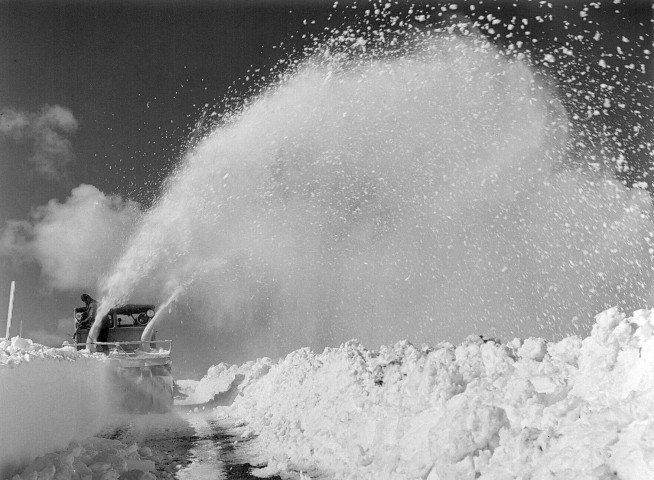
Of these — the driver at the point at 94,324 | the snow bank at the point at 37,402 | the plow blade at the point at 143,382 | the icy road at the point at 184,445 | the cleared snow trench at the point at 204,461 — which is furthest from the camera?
the driver at the point at 94,324

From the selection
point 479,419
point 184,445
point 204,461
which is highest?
point 479,419

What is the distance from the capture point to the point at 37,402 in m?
7.71

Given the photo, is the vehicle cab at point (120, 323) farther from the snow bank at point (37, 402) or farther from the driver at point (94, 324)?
the snow bank at point (37, 402)

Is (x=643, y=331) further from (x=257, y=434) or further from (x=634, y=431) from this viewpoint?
(x=257, y=434)

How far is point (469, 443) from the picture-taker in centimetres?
604

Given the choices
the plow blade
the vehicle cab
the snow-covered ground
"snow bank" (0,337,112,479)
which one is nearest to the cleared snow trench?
the snow-covered ground

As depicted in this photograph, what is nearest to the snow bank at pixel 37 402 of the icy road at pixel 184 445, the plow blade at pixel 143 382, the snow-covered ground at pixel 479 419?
the snow-covered ground at pixel 479 419

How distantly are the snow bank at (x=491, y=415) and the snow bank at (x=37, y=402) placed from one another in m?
3.45

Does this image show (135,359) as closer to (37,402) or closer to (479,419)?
(37,402)

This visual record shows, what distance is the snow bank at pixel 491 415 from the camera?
5.07 meters

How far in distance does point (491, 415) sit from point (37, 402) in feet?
20.5

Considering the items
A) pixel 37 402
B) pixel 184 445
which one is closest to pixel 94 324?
pixel 184 445

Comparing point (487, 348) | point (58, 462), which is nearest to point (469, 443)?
point (487, 348)

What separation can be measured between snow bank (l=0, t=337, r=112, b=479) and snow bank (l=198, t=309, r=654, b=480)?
3448 mm
